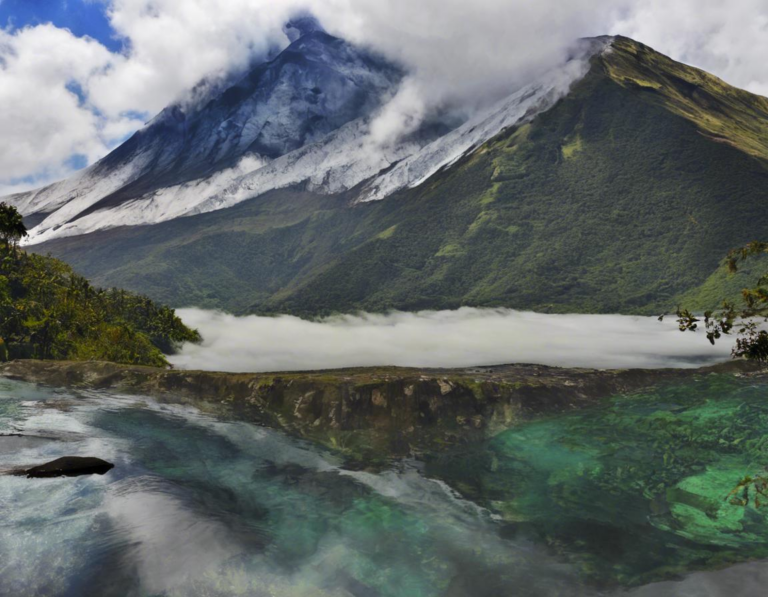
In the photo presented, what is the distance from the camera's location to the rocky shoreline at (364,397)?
10581 centimetres

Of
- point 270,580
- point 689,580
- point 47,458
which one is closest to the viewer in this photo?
point 270,580

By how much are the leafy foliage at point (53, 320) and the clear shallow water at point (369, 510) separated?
42.1 m

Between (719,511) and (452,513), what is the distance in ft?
96.9

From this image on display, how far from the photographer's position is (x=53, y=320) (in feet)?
493

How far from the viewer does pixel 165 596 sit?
44.5m

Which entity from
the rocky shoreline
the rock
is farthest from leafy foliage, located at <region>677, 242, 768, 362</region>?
the rocky shoreline

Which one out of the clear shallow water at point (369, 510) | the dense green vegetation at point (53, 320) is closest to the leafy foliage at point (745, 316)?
the clear shallow water at point (369, 510)

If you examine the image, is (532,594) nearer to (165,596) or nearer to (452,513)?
(452,513)

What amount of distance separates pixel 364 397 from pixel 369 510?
138ft

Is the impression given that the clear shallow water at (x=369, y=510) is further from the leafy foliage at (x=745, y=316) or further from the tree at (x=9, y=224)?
the tree at (x=9, y=224)

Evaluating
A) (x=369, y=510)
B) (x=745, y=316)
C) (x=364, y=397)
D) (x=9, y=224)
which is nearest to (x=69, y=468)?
(x=369, y=510)

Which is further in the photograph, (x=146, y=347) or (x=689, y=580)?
(x=146, y=347)

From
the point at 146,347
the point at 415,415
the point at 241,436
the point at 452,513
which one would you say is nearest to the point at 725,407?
the point at 415,415

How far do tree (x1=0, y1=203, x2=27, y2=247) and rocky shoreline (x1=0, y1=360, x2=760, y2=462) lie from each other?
5037 cm
